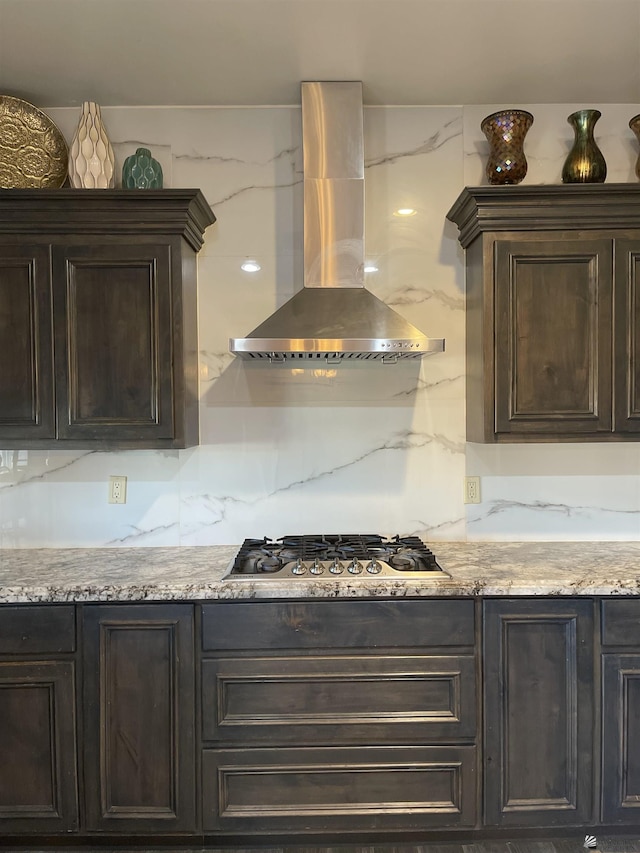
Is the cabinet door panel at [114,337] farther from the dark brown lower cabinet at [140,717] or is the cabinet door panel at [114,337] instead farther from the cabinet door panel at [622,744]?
the cabinet door panel at [622,744]

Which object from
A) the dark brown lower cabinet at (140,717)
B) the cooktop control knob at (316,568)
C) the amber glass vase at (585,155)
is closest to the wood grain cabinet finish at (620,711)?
the cooktop control knob at (316,568)

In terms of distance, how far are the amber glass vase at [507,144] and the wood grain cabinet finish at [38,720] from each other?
2306 millimetres

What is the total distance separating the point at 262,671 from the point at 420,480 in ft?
3.38

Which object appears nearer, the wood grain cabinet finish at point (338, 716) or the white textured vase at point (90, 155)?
the wood grain cabinet finish at point (338, 716)

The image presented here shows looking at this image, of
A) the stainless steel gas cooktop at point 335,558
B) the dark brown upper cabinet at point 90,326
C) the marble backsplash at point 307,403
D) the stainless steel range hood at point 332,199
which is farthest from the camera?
the marble backsplash at point 307,403

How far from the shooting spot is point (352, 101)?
2.27m

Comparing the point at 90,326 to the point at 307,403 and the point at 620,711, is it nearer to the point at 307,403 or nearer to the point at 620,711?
the point at 307,403

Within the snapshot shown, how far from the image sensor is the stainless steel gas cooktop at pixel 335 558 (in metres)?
1.97

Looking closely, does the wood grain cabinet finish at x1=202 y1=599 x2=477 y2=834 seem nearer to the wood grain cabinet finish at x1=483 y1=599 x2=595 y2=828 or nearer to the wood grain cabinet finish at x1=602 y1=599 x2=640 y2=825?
the wood grain cabinet finish at x1=483 y1=599 x2=595 y2=828

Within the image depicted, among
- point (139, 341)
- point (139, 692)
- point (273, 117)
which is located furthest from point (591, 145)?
point (139, 692)

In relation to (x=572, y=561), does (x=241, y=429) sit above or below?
above

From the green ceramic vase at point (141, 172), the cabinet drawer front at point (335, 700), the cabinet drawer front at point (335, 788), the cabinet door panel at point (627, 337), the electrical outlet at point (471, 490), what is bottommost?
the cabinet drawer front at point (335, 788)

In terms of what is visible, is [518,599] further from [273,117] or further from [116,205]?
[273,117]

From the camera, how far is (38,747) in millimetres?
1915
